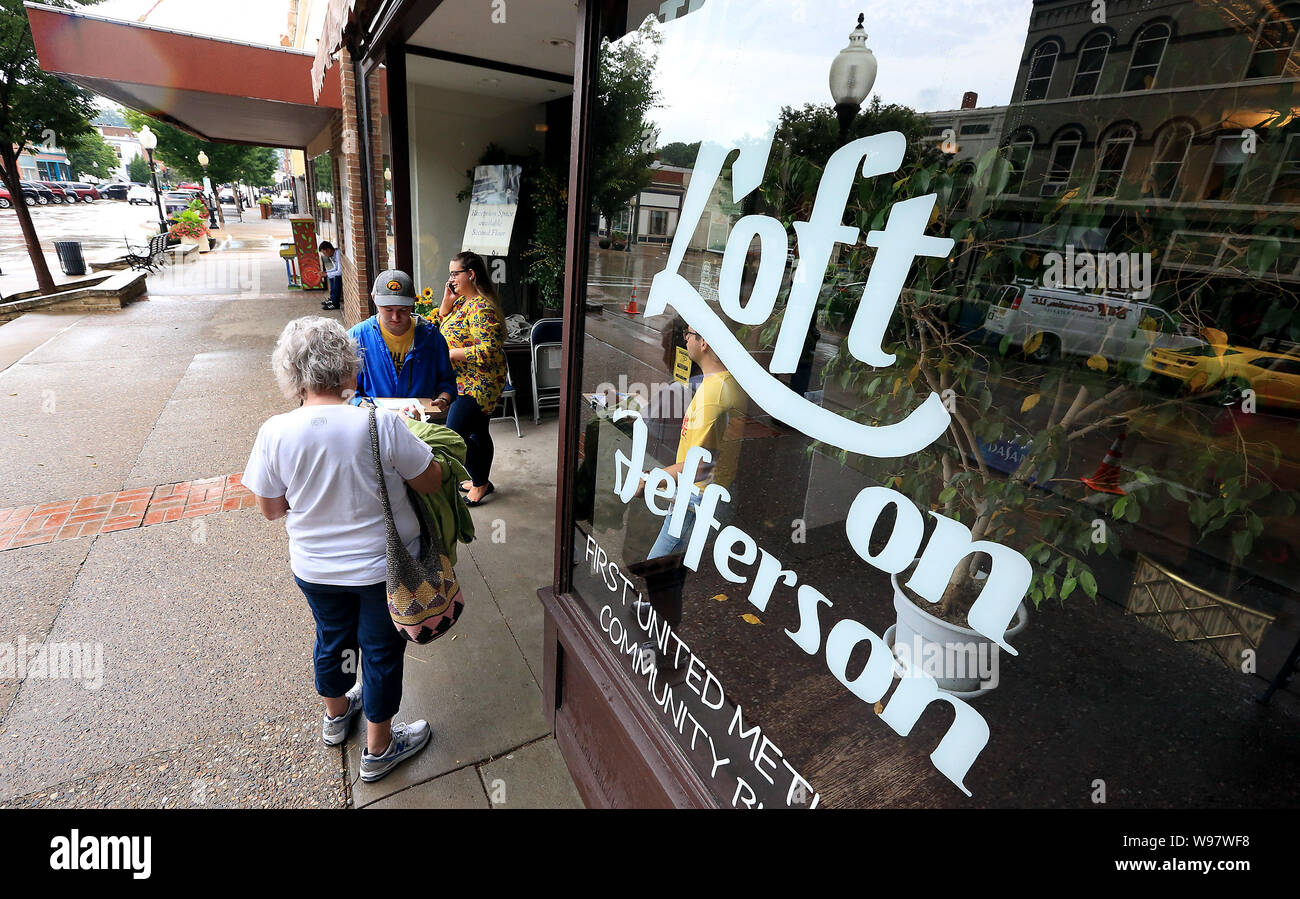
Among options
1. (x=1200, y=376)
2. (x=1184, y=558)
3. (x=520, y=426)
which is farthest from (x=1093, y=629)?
(x=520, y=426)

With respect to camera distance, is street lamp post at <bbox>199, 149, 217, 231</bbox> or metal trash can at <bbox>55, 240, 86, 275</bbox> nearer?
metal trash can at <bbox>55, 240, 86, 275</bbox>

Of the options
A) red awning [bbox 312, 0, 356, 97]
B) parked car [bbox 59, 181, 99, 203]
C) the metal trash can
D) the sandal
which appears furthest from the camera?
parked car [bbox 59, 181, 99, 203]

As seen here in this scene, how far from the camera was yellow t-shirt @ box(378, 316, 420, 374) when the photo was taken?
3.32 m

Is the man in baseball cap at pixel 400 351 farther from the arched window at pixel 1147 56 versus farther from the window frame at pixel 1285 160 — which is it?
the window frame at pixel 1285 160

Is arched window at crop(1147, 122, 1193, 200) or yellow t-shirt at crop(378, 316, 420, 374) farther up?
arched window at crop(1147, 122, 1193, 200)

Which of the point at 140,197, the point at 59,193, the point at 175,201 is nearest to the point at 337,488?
the point at 175,201

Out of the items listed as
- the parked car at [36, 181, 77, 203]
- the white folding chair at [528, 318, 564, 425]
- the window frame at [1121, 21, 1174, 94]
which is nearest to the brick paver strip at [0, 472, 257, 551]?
the white folding chair at [528, 318, 564, 425]

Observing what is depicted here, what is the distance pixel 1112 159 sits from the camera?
4.20 ft

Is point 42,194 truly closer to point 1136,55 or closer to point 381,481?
point 381,481

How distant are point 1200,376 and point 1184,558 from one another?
10.2ft

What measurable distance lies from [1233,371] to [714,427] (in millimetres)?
1306

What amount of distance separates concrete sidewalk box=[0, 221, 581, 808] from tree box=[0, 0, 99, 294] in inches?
278

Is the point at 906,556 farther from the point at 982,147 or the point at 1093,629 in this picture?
the point at 1093,629

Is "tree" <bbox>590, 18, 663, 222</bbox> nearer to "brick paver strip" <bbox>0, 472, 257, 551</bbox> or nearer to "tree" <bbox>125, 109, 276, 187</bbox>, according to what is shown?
"brick paver strip" <bbox>0, 472, 257, 551</bbox>
